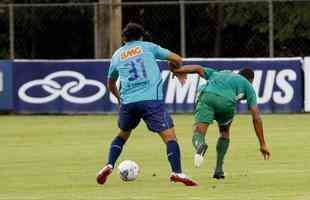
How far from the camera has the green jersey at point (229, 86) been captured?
1569cm

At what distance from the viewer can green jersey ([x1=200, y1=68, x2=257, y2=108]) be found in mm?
15688

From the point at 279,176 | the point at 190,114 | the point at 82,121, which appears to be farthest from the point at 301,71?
the point at 279,176

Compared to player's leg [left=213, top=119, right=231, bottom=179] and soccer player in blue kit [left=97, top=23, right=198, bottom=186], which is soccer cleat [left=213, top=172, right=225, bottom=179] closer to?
player's leg [left=213, top=119, right=231, bottom=179]

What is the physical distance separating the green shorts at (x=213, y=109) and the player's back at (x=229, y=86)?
71mm

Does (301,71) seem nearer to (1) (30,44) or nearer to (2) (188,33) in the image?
(2) (188,33)

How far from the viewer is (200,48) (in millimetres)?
35875

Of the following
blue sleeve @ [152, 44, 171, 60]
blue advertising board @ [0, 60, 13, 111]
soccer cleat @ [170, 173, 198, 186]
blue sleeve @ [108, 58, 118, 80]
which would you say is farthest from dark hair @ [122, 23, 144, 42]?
blue advertising board @ [0, 60, 13, 111]

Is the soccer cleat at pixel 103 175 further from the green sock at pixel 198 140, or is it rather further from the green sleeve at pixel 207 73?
the green sleeve at pixel 207 73

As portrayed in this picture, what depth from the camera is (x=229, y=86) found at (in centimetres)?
1584

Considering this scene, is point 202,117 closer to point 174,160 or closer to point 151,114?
point 151,114

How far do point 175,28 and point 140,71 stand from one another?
20808 mm

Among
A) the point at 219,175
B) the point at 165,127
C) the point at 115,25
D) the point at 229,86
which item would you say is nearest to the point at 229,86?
the point at 229,86

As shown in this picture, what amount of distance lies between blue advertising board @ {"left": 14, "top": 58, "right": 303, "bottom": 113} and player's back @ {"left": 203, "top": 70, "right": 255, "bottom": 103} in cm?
1352

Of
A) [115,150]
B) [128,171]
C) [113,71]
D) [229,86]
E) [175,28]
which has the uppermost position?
[113,71]
